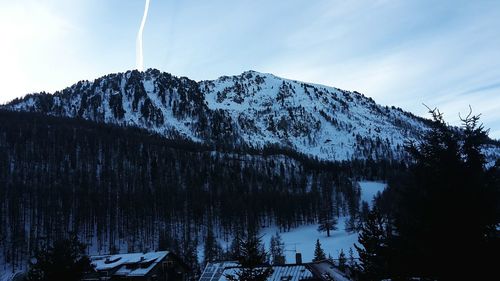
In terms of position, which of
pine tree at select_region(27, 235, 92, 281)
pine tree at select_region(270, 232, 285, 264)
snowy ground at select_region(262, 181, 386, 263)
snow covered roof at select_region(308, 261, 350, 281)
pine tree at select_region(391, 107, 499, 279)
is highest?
pine tree at select_region(391, 107, 499, 279)

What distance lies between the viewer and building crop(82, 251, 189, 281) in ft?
221

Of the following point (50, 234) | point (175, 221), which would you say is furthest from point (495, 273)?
point (175, 221)

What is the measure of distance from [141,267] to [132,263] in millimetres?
1869

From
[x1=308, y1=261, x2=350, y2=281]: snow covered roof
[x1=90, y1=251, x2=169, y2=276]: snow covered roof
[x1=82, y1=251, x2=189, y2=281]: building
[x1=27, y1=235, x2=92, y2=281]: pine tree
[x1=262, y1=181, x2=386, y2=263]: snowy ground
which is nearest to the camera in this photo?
[x1=27, y1=235, x2=92, y2=281]: pine tree

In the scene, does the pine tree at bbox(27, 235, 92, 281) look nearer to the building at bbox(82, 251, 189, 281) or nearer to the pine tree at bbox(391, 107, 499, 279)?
the pine tree at bbox(391, 107, 499, 279)

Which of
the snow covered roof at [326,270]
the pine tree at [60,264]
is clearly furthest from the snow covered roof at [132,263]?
the pine tree at [60,264]

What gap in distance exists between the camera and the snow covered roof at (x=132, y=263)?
224 feet

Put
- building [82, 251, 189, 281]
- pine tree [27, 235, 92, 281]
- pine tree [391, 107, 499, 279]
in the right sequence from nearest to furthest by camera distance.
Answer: pine tree [391, 107, 499, 279] → pine tree [27, 235, 92, 281] → building [82, 251, 189, 281]

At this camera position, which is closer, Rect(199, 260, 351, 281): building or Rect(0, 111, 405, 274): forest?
Rect(199, 260, 351, 281): building

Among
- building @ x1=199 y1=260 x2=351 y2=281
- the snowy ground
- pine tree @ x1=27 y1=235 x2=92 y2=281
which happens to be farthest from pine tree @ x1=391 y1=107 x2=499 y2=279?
the snowy ground

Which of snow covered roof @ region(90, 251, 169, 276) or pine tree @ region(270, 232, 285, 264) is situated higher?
snow covered roof @ region(90, 251, 169, 276)

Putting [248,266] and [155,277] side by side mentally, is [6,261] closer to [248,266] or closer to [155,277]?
[155,277]

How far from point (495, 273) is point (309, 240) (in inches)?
5276

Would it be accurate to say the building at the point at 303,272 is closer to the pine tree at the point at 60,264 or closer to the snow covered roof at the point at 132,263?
the snow covered roof at the point at 132,263
